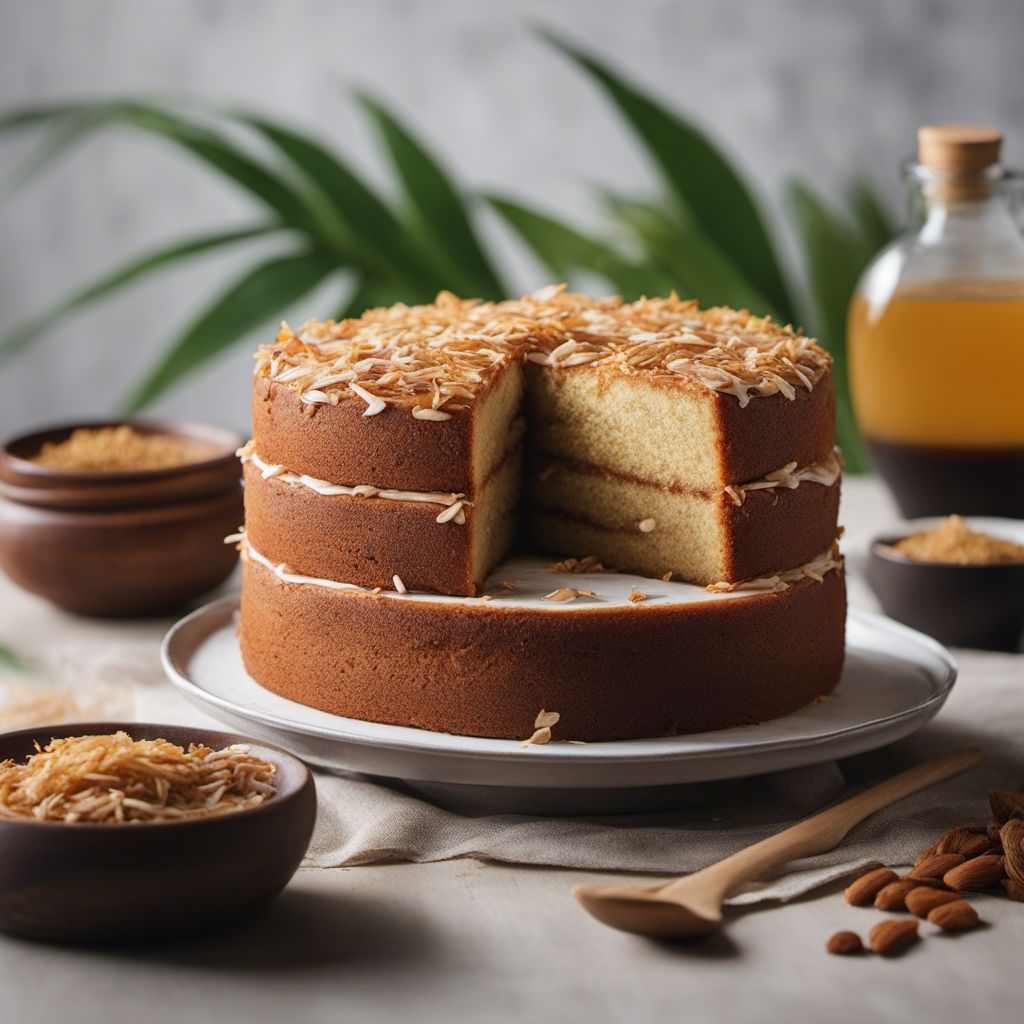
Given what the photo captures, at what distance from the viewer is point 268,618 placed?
99.7 inches

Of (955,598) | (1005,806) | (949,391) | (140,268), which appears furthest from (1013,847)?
(140,268)

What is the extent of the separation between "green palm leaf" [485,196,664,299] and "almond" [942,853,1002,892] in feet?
10.5

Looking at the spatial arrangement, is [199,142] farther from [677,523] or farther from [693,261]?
[677,523]

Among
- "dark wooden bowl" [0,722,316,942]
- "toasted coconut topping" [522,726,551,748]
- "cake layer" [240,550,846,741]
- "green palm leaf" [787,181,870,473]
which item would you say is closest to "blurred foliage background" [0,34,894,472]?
"green palm leaf" [787,181,870,473]

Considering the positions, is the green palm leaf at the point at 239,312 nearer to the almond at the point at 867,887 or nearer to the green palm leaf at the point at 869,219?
the green palm leaf at the point at 869,219

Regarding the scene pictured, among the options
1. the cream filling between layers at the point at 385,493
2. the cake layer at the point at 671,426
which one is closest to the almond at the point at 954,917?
the cake layer at the point at 671,426

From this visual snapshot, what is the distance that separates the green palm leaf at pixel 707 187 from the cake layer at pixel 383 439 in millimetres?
2490

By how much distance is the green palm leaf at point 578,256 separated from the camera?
506 cm

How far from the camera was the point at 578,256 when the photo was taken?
5.10 meters

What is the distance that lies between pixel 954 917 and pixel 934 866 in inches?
6.0

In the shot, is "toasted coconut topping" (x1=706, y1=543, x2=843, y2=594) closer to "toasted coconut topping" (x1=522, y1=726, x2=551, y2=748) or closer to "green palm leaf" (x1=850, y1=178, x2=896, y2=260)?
"toasted coconut topping" (x1=522, y1=726, x2=551, y2=748)

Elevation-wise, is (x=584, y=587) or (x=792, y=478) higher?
(x=792, y=478)

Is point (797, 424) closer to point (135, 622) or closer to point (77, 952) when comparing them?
point (77, 952)

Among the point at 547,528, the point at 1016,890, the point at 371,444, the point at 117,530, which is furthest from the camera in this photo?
the point at 117,530
